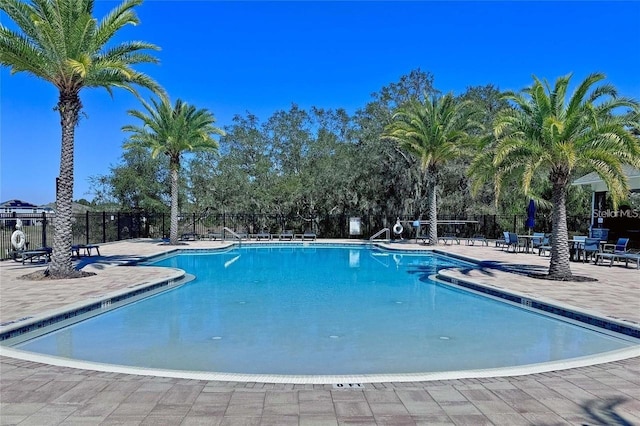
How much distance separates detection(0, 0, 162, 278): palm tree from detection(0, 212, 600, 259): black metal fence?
14.4 metres

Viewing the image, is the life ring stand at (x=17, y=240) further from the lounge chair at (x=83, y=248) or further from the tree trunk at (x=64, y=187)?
the tree trunk at (x=64, y=187)

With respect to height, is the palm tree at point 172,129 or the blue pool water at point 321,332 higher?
the palm tree at point 172,129

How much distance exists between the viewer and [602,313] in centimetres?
758

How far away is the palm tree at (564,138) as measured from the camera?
1080 cm

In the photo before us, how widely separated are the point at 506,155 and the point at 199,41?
14426 mm

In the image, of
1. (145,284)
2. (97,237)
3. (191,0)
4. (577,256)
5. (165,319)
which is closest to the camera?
(165,319)

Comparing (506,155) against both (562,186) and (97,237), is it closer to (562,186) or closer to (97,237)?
(562,186)

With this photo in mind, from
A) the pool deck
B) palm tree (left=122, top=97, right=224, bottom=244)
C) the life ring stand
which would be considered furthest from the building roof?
the life ring stand

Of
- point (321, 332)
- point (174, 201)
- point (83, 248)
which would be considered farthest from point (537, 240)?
point (83, 248)

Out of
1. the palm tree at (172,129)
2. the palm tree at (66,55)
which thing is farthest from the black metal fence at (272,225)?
the palm tree at (66,55)

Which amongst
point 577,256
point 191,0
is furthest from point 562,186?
point 191,0

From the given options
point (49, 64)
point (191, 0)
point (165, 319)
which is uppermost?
point (191, 0)

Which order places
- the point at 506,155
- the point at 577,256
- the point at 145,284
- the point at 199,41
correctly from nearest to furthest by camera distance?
the point at 145,284 < the point at 506,155 < the point at 577,256 < the point at 199,41

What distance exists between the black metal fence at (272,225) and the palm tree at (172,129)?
5.20m
